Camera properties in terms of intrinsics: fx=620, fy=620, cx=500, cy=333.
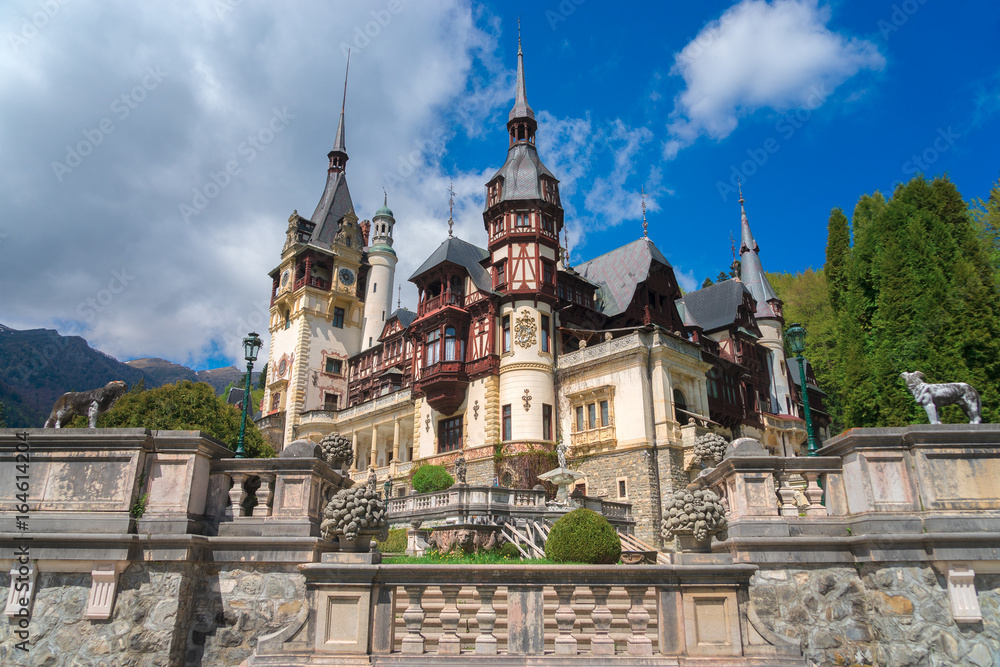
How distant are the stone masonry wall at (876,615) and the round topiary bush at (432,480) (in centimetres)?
2172

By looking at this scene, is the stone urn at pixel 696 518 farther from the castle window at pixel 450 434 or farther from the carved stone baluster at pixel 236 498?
the castle window at pixel 450 434

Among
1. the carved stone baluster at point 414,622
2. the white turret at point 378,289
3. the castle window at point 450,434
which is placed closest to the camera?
the carved stone baluster at point 414,622

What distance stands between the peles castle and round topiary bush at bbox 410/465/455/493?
4897mm

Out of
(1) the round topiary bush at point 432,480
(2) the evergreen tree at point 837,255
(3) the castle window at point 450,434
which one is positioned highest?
(2) the evergreen tree at point 837,255

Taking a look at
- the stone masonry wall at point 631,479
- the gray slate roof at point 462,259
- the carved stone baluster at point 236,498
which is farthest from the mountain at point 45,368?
the carved stone baluster at point 236,498

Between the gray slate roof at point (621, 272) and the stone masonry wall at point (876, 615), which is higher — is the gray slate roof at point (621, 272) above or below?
above

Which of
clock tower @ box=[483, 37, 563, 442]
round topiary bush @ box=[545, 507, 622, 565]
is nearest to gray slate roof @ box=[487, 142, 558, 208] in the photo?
clock tower @ box=[483, 37, 563, 442]

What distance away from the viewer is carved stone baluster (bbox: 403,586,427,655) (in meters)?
7.11

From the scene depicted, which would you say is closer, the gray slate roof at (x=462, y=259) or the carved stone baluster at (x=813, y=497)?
the carved stone baluster at (x=813, y=497)

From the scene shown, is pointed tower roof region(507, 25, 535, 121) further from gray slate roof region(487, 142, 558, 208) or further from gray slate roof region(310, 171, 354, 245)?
gray slate roof region(310, 171, 354, 245)

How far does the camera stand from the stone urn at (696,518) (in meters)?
8.40

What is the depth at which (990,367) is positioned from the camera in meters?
17.4

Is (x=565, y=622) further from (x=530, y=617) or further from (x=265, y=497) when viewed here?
(x=265, y=497)

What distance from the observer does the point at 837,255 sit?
A: 946 inches
